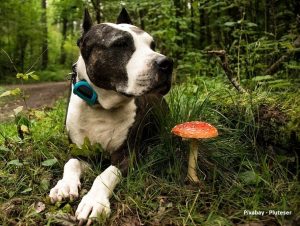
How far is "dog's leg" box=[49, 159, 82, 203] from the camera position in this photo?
277cm

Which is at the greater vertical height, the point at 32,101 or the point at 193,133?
the point at 193,133

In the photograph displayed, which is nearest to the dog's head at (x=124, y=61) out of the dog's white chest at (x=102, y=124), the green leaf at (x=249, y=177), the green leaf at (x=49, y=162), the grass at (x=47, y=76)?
the dog's white chest at (x=102, y=124)

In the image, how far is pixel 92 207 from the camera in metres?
2.58

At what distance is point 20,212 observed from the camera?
8.94 ft

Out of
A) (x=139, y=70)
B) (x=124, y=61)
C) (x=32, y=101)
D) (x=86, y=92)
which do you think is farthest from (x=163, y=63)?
(x=32, y=101)

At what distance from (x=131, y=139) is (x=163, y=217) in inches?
34.6

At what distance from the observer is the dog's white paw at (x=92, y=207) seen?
2531 mm

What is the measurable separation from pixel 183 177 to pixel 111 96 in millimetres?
853

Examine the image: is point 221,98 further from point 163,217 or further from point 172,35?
point 172,35

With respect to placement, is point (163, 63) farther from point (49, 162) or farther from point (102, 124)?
point (49, 162)

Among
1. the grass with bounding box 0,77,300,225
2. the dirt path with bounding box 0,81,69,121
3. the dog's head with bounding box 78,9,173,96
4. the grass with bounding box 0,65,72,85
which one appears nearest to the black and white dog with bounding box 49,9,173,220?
the dog's head with bounding box 78,9,173,96

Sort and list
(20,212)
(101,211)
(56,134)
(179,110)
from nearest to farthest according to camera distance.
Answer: (101,211) < (20,212) < (179,110) < (56,134)

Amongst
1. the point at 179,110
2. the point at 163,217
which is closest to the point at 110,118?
the point at 179,110

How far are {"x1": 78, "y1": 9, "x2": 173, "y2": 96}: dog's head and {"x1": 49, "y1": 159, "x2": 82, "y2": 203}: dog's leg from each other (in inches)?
26.7
